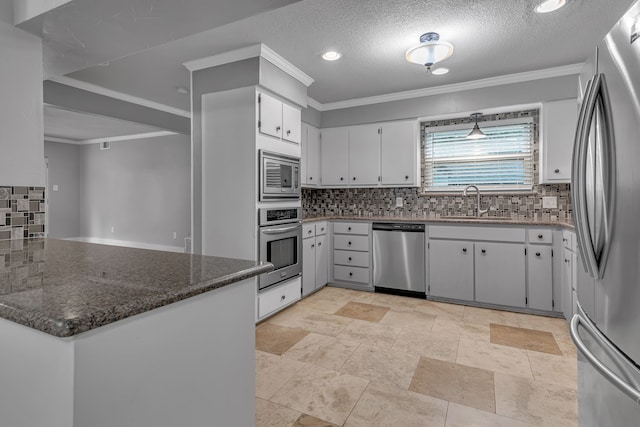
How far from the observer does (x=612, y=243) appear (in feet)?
3.48

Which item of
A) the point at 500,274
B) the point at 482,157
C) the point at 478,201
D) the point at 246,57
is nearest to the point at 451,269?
the point at 500,274

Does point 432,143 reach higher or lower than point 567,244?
higher

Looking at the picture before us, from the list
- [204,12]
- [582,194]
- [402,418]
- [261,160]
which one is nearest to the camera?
[582,194]

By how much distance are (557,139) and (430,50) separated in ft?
5.83

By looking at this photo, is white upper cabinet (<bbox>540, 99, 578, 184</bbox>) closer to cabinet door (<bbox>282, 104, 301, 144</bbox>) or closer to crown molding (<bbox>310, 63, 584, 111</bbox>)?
crown molding (<bbox>310, 63, 584, 111</bbox>)

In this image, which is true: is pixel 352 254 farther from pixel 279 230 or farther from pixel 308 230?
pixel 279 230

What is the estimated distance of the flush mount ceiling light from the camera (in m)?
2.62

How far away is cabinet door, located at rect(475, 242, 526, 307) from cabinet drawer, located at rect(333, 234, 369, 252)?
48.1 inches

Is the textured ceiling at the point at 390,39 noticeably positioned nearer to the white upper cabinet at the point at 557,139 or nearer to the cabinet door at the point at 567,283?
the white upper cabinet at the point at 557,139

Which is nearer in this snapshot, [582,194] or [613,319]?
[613,319]

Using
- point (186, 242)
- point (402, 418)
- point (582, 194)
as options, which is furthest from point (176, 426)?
point (186, 242)

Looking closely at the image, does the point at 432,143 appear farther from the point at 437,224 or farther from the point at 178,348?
the point at 178,348

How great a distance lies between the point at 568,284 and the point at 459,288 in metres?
0.94

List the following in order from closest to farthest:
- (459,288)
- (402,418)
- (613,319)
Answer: (613,319)
(402,418)
(459,288)
